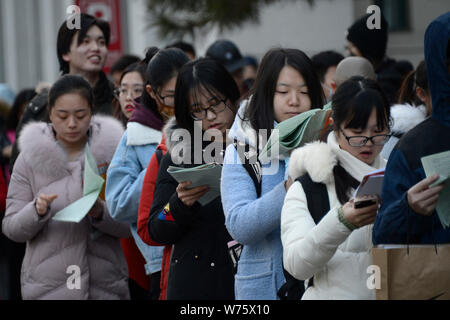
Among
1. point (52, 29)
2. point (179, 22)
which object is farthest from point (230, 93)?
point (52, 29)

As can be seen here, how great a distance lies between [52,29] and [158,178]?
18693 mm

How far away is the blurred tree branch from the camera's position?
12547mm

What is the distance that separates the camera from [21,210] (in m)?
4.88

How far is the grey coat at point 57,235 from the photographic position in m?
4.86

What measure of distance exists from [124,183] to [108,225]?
0.95 feet

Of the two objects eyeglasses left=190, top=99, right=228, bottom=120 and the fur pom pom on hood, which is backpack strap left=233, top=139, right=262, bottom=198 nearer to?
the fur pom pom on hood

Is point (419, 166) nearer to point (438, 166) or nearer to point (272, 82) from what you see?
point (438, 166)

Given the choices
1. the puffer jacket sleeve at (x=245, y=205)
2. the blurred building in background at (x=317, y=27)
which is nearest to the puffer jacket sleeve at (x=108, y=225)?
the puffer jacket sleeve at (x=245, y=205)

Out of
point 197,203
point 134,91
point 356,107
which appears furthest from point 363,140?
point 134,91

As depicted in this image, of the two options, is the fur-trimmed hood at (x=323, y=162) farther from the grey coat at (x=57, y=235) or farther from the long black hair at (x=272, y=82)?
the grey coat at (x=57, y=235)

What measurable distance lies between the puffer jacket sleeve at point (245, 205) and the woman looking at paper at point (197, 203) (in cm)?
39

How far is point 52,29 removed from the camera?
72.6ft

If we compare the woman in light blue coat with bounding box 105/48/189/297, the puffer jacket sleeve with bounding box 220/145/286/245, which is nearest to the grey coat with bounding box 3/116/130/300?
the woman in light blue coat with bounding box 105/48/189/297
